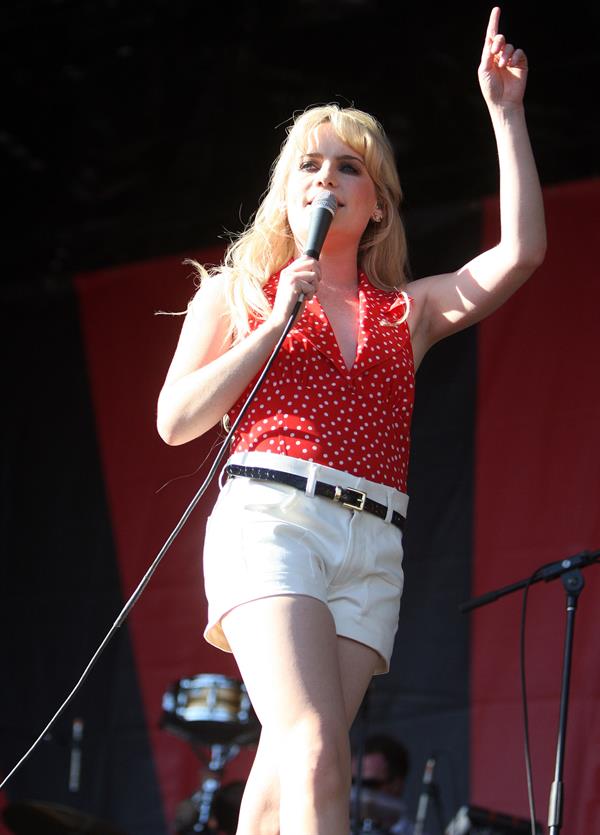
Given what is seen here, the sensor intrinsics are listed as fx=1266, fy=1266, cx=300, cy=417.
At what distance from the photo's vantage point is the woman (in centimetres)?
188

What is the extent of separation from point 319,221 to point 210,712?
2.39 m

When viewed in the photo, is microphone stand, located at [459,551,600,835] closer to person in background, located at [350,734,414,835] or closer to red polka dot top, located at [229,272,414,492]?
red polka dot top, located at [229,272,414,492]

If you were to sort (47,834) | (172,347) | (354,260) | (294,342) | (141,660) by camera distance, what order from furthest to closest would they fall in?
(172,347)
(141,660)
(47,834)
(354,260)
(294,342)

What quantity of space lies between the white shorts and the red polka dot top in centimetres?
4

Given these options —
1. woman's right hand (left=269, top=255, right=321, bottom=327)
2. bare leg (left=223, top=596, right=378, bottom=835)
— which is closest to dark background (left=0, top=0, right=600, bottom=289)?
woman's right hand (left=269, top=255, right=321, bottom=327)

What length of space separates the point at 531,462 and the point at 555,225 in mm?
834

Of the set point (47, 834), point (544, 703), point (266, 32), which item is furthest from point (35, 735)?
point (266, 32)

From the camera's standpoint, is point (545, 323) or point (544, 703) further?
point (545, 323)

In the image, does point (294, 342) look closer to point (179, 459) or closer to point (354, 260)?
point (354, 260)

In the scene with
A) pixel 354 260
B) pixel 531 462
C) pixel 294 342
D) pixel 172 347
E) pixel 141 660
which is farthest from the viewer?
pixel 172 347

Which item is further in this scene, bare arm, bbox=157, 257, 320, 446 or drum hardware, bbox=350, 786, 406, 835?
drum hardware, bbox=350, 786, 406, 835

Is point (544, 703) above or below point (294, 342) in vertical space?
below

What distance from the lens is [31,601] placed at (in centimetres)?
487

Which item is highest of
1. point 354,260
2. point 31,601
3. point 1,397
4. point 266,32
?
point 266,32
